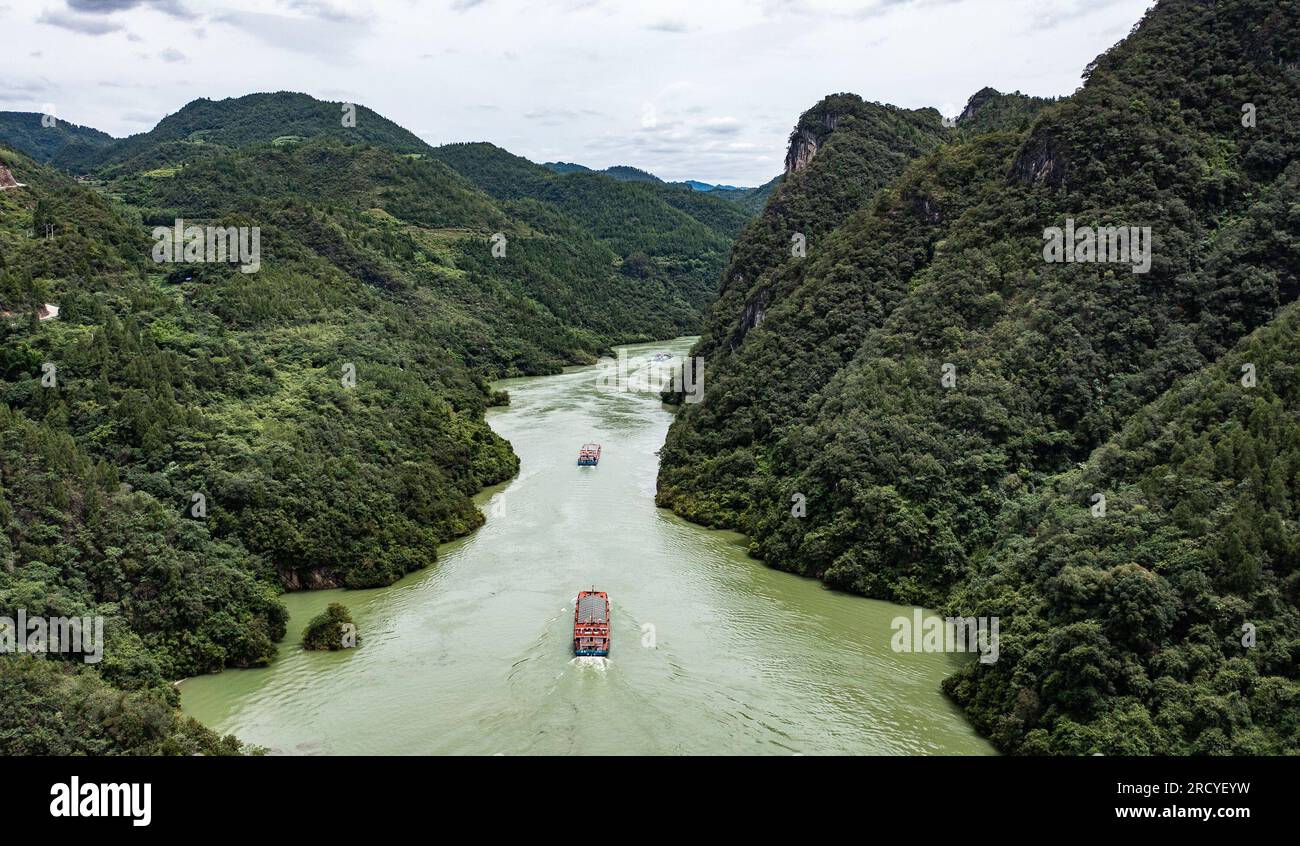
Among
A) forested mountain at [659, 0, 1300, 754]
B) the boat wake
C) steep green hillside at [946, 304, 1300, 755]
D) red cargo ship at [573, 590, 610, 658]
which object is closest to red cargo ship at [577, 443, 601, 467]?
forested mountain at [659, 0, 1300, 754]

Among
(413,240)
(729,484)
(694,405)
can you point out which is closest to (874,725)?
(729,484)

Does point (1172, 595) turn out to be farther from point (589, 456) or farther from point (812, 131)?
point (812, 131)

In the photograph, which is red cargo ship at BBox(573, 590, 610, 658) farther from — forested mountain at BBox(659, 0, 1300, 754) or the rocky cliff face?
the rocky cliff face

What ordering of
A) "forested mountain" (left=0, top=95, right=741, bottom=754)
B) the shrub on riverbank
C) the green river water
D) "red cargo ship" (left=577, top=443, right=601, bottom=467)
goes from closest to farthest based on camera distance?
1. the green river water
2. "forested mountain" (left=0, top=95, right=741, bottom=754)
3. the shrub on riverbank
4. "red cargo ship" (left=577, top=443, right=601, bottom=467)

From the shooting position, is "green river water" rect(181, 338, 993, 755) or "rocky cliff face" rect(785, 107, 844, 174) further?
"rocky cliff face" rect(785, 107, 844, 174)

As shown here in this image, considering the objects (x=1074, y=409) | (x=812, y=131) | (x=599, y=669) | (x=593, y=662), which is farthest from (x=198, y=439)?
(x=812, y=131)

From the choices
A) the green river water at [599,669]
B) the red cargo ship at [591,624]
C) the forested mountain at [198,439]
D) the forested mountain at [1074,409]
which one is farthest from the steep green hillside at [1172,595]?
the forested mountain at [198,439]
